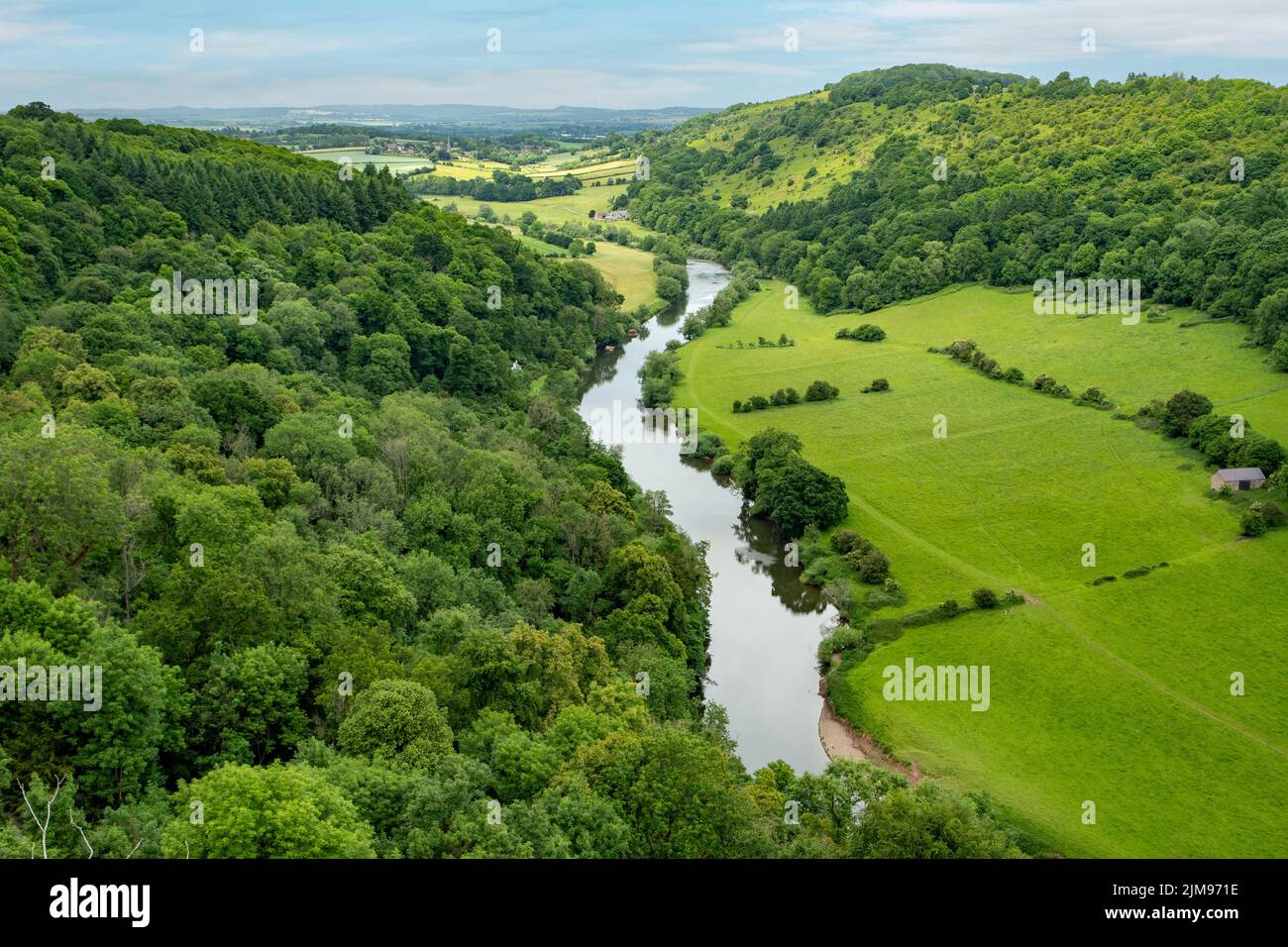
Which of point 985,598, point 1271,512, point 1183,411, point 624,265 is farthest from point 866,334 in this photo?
point 985,598

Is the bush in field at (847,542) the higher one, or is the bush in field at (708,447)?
the bush in field at (708,447)

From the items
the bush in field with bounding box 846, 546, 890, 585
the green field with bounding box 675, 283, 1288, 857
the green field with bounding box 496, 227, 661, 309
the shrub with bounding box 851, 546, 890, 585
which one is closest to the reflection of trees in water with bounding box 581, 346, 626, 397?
the green field with bounding box 675, 283, 1288, 857

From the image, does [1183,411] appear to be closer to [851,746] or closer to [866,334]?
[866,334]

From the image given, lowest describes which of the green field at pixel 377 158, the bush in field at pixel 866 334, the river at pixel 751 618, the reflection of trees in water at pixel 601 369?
the river at pixel 751 618

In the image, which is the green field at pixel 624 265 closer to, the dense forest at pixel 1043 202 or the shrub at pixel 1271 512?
the dense forest at pixel 1043 202

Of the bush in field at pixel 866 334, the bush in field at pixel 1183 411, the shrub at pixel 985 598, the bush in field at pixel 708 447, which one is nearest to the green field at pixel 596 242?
the bush in field at pixel 866 334

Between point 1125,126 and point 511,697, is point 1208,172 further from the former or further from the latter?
point 511,697
